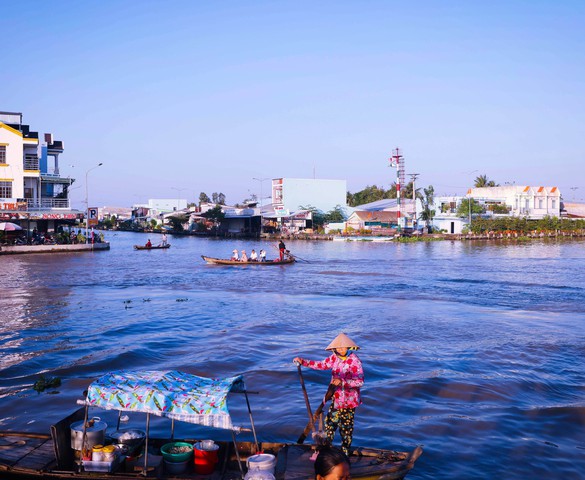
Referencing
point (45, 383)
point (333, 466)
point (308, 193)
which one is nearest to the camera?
point (333, 466)

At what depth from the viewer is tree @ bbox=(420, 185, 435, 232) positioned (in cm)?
7843

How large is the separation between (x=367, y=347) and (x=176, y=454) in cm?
901

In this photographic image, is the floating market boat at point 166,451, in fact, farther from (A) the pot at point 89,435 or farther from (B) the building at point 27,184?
(B) the building at point 27,184

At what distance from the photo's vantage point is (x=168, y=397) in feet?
21.6

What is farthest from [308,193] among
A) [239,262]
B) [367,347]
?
[367,347]

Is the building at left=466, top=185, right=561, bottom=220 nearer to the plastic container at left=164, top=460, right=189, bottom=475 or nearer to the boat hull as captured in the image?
the boat hull

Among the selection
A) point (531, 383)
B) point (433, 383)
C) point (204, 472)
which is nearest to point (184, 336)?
point (433, 383)

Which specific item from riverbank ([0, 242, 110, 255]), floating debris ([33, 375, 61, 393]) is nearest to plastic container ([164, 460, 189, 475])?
floating debris ([33, 375, 61, 393])

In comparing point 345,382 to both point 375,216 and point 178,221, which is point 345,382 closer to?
point 375,216

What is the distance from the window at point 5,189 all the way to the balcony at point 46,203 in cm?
143

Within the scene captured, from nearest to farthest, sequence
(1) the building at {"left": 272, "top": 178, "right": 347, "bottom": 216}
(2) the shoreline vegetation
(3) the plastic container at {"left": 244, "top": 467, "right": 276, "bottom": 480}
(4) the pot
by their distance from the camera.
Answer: (3) the plastic container at {"left": 244, "top": 467, "right": 276, "bottom": 480} → (4) the pot → (2) the shoreline vegetation → (1) the building at {"left": 272, "top": 178, "right": 347, "bottom": 216}

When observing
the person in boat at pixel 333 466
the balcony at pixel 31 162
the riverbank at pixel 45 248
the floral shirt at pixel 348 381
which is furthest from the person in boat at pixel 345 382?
the balcony at pixel 31 162

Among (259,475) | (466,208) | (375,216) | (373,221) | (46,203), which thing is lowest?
(259,475)

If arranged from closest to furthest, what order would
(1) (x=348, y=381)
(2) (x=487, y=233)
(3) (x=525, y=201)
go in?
(1) (x=348, y=381)
(2) (x=487, y=233)
(3) (x=525, y=201)
